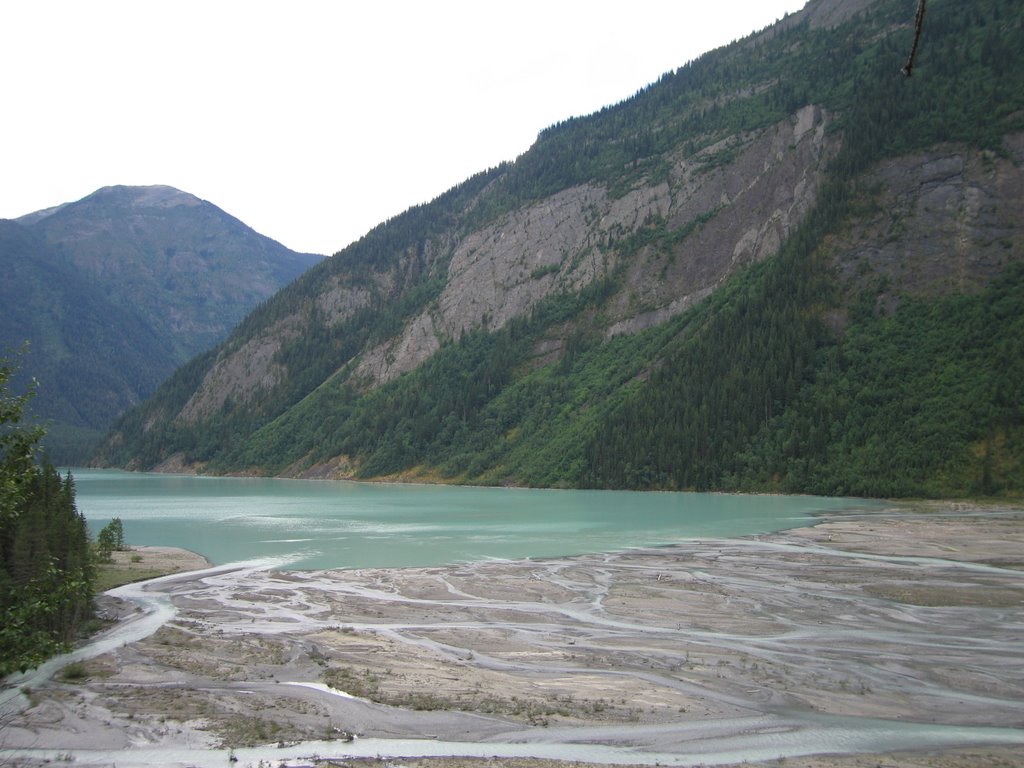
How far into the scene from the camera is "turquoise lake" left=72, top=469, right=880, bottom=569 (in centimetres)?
4850

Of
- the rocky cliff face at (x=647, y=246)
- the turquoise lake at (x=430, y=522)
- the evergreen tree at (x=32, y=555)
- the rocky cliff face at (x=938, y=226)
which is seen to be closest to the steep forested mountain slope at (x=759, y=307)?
the rocky cliff face at (x=938, y=226)

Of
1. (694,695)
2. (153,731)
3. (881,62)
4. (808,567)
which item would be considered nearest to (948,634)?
(694,695)

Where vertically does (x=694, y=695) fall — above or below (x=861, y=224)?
below

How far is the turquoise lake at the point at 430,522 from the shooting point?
4850 centimetres

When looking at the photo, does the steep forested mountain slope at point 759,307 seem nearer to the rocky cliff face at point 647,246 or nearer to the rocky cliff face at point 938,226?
the rocky cliff face at point 938,226

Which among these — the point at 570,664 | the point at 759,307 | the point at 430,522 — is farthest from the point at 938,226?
the point at 570,664

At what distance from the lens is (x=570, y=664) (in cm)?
2231

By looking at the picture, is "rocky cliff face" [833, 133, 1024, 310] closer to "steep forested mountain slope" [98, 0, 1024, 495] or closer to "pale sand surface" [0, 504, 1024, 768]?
"steep forested mountain slope" [98, 0, 1024, 495]

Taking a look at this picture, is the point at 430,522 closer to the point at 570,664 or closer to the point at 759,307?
the point at 570,664

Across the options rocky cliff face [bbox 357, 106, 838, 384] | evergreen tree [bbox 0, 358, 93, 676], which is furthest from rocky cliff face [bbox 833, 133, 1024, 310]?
evergreen tree [bbox 0, 358, 93, 676]

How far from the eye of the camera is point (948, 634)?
25.0 meters

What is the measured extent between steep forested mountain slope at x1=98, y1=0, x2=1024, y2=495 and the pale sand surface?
57335 millimetres

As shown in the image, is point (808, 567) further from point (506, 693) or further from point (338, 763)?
point (338, 763)

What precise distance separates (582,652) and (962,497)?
67260 millimetres
